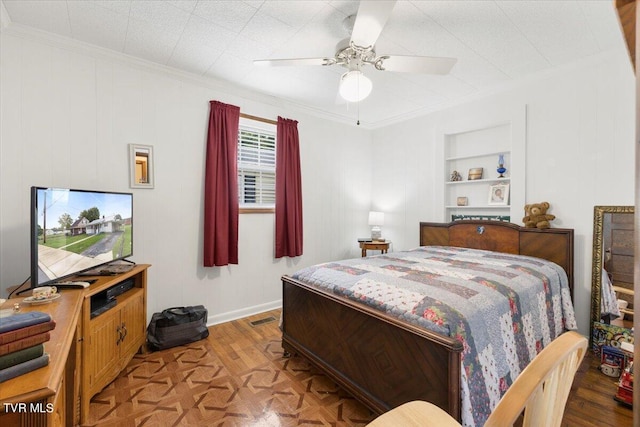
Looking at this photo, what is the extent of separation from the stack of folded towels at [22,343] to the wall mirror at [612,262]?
3.75m

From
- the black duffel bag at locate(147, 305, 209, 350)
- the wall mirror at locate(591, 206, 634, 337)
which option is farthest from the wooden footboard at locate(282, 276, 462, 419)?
the wall mirror at locate(591, 206, 634, 337)

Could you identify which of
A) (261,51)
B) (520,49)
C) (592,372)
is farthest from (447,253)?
(261,51)

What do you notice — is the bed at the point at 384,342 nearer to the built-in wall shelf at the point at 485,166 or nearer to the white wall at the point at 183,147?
the white wall at the point at 183,147

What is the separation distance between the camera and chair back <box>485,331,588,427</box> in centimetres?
58

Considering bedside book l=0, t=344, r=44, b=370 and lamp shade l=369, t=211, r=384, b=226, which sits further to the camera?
lamp shade l=369, t=211, r=384, b=226

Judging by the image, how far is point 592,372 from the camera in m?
2.30

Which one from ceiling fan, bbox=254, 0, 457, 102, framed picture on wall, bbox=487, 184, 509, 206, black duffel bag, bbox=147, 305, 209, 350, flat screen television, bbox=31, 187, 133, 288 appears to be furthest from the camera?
framed picture on wall, bbox=487, 184, 509, 206

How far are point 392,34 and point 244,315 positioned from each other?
322 centimetres

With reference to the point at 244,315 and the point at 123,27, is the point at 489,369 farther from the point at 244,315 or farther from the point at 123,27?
the point at 123,27

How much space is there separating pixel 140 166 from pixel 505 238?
3.84 meters

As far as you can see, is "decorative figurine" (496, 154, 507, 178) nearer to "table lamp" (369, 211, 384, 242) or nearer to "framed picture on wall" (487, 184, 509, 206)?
"framed picture on wall" (487, 184, 509, 206)

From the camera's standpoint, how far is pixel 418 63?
2084 mm

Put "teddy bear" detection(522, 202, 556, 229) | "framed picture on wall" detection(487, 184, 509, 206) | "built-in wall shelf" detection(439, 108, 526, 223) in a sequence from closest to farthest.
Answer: "teddy bear" detection(522, 202, 556, 229)
"built-in wall shelf" detection(439, 108, 526, 223)
"framed picture on wall" detection(487, 184, 509, 206)

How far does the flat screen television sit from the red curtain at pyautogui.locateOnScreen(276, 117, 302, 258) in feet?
5.32
